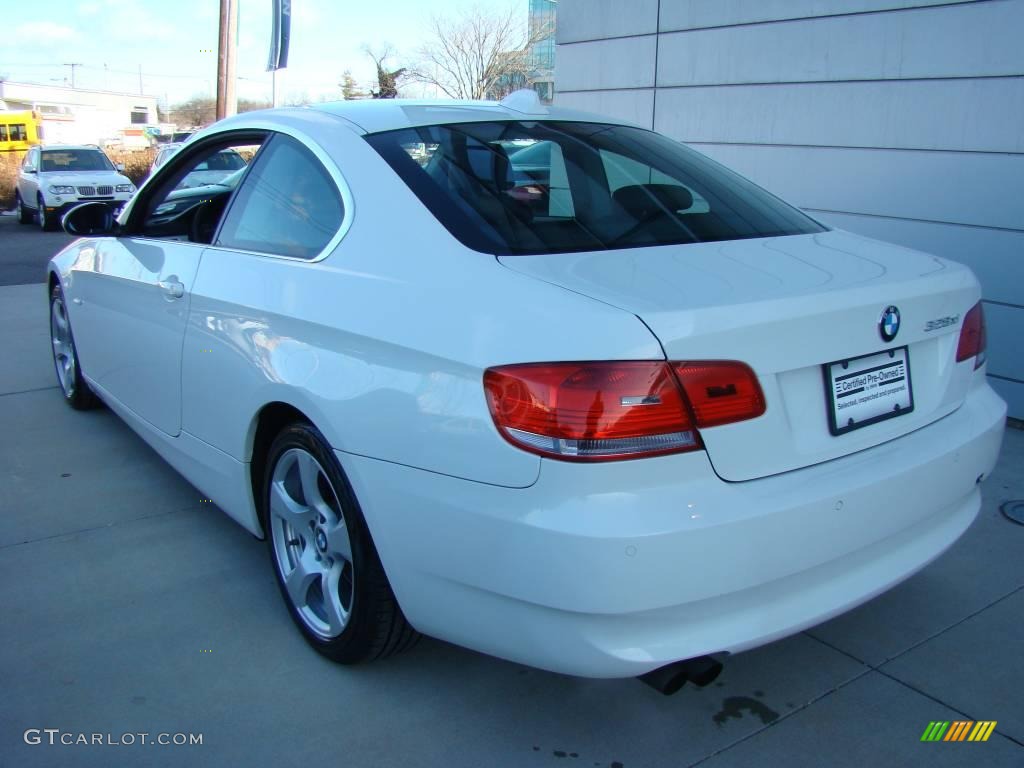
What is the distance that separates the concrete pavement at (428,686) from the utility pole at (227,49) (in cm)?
1368

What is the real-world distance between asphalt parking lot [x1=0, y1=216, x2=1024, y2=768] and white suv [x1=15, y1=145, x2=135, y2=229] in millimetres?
15250

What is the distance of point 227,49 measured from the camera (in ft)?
51.3

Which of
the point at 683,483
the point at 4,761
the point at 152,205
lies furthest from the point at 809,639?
the point at 152,205

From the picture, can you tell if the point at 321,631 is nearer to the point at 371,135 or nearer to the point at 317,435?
the point at 317,435

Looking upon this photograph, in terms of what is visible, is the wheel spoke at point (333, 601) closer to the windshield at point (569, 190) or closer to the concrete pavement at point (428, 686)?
the concrete pavement at point (428, 686)

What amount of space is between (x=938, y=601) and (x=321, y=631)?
207cm

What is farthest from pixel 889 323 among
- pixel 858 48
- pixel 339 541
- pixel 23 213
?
pixel 23 213

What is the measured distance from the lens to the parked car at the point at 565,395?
6.45ft

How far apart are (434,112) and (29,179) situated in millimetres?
17923

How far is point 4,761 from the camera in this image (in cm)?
239

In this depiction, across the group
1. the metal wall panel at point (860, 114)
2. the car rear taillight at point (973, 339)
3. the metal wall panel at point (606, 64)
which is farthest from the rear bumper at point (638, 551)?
the metal wall panel at point (606, 64)

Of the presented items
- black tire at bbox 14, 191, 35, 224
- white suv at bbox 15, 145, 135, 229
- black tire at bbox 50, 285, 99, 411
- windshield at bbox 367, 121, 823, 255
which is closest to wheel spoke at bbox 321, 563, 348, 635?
windshield at bbox 367, 121, 823, 255

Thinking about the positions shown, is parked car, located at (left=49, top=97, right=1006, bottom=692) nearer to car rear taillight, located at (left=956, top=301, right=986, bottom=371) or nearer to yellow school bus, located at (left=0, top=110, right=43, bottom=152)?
car rear taillight, located at (left=956, top=301, right=986, bottom=371)

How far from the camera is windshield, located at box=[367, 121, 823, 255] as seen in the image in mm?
2457
